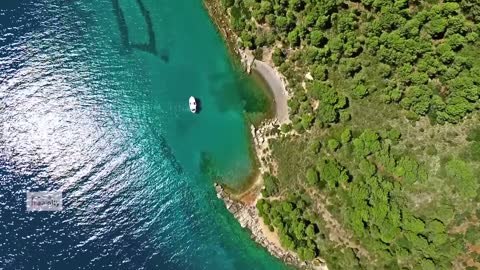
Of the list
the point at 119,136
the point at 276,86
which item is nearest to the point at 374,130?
the point at 276,86

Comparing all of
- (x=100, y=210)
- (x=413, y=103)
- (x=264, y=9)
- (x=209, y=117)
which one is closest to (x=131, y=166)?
(x=100, y=210)

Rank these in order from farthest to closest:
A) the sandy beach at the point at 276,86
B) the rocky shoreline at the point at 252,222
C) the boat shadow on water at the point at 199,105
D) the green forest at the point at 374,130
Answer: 1. the boat shadow on water at the point at 199,105
2. the rocky shoreline at the point at 252,222
3. the sandy beach at the point at 276,86
4. the green forest at the point at 374,130

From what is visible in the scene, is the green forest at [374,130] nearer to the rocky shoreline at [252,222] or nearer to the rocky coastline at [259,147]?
the rocky coastline at [259,147]

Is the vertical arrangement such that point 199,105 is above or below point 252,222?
above

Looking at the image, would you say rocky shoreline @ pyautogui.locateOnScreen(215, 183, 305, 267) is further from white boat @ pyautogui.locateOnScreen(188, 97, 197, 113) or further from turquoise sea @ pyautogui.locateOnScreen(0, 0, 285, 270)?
white boat @ pyautogui.locateOnScreen(188, 97, 197, 113)

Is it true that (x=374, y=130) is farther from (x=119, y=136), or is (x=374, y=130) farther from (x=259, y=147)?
(x=119, y=136)

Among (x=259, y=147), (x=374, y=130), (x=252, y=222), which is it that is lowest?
(x=252, y=222)

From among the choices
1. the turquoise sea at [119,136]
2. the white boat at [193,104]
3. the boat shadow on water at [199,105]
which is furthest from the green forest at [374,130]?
the white boat at [193,104]
